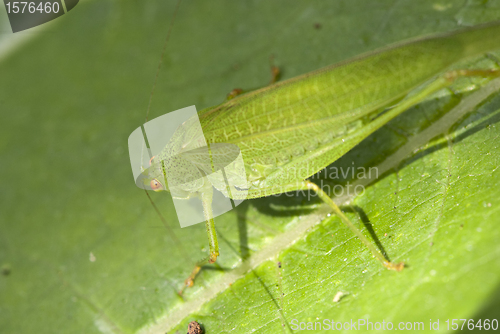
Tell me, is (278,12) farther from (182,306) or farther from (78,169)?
(182,306)

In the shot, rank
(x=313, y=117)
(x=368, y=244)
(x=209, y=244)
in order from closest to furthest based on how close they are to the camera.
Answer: (x=368, y=244) < (x=313, y=117) < (x=209, y=244)

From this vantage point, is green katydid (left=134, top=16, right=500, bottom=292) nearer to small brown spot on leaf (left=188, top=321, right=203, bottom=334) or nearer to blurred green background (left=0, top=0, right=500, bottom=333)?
blurred green background (left=0, top=0, right=500, bottom=333)

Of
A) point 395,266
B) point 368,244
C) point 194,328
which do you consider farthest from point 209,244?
point 395,266

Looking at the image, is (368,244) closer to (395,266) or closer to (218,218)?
(395,266)

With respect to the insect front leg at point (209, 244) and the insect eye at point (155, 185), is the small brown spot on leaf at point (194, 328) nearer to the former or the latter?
the insect front leg at point (209, 244)

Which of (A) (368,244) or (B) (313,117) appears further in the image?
(B) (313,117)
